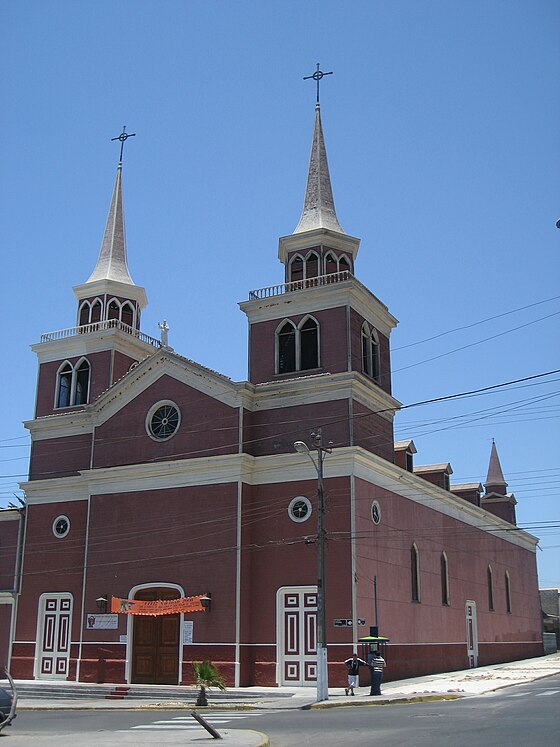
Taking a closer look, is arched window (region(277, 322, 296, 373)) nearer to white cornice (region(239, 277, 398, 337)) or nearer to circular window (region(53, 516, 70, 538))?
white cornice (region(239, 277, 398, 337))

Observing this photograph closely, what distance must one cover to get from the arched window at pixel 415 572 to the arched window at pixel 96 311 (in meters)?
17.9

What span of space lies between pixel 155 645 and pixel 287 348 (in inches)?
501

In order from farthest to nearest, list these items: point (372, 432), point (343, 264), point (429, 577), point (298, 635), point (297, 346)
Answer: point (429, 577) → point (343, 264) → point (297, 346) → point (372, 432) → point (298, 635)

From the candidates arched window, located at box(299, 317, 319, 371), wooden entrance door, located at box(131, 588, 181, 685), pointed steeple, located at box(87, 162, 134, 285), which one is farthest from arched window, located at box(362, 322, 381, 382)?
pointed steeple, located at box(87, 162, 134, 285)

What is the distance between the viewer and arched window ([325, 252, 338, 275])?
122 feet

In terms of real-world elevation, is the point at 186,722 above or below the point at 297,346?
below

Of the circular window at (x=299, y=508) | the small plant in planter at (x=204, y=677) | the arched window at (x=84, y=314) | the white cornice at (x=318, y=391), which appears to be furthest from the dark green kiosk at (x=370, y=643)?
the arched window at (x=84, y=314)

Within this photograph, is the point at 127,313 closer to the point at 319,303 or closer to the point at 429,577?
the point at 319,303

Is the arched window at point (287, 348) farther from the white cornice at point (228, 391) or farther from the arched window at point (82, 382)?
the arched window at point (82, 382)

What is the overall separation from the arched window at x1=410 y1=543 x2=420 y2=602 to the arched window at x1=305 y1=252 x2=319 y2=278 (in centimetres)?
1232

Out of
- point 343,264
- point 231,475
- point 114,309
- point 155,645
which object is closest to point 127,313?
point 114,309

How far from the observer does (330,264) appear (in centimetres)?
3744

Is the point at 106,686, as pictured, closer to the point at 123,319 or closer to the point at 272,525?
the point at 272,525

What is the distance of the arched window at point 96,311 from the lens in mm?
41000
